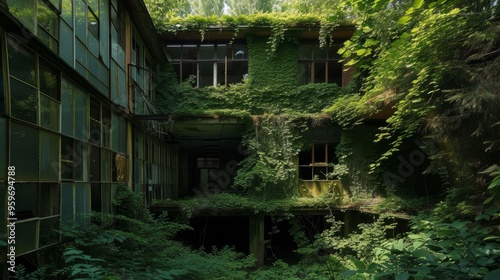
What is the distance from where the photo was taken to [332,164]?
14109 mm

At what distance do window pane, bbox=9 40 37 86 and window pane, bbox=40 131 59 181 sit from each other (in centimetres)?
89

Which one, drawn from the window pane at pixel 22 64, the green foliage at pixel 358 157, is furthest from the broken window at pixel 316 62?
the window pane at pixel 22 64

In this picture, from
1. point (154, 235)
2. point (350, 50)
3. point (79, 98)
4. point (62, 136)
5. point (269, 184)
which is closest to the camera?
point (350, 50)

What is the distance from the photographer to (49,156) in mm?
5723

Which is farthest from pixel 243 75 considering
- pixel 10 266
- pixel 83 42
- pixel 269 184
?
pixel 10 266

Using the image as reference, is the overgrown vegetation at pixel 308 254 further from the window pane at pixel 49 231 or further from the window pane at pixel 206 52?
the window pane at pixel 206 52

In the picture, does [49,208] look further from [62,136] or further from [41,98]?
[41,98]

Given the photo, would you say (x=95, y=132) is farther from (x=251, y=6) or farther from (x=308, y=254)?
(x=251, y=6)

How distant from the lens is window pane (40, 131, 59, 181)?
5488 millimetres

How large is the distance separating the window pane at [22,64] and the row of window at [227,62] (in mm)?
10326

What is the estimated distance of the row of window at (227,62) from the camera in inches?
613

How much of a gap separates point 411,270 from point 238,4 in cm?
3190

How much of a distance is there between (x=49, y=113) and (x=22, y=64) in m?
1.05

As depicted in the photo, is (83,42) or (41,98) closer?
(41,98)
